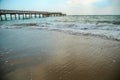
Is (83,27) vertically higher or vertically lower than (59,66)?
higher

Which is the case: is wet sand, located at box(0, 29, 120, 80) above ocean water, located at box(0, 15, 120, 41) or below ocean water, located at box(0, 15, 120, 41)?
below

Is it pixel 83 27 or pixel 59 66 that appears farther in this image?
pixel 83 27

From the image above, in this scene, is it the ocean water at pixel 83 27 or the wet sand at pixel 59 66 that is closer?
the wet sand at pixel 59 66

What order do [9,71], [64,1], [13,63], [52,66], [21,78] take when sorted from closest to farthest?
1. [21,78]
2. [9,71]
3. [52,66]
4. [13,63]
5. [64,1]

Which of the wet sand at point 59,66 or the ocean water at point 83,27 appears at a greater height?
the ocean water at point 83,27

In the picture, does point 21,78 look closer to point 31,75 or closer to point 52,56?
point 31,75

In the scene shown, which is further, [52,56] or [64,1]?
[64,1]

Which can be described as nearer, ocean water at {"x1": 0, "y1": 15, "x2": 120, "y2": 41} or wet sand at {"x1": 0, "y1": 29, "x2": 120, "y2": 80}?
wet sand at {"x1": 0, "y1": 29, "x2": 120, "y2": 80}

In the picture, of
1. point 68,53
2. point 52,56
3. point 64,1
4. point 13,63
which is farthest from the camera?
point 64,1

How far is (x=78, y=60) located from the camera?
2572 mm

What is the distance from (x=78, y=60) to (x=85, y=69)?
41cm

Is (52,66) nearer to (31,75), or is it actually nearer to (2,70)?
(31,75)

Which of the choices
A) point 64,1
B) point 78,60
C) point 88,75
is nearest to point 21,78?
point 88,75

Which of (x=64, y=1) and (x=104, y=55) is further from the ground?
(x=64, y=1)
